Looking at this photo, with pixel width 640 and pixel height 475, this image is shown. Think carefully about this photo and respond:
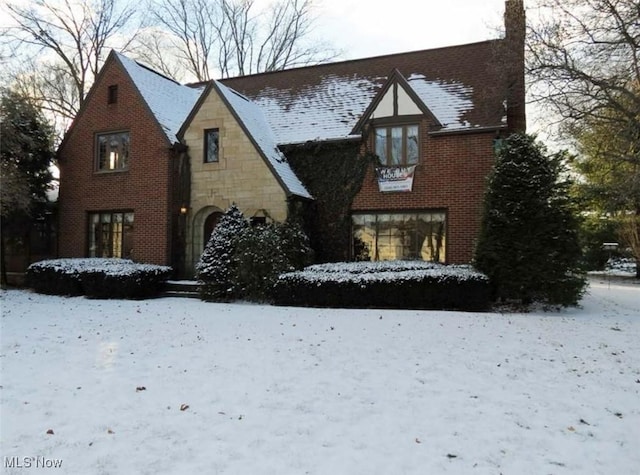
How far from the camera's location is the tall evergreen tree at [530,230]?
36.2ft

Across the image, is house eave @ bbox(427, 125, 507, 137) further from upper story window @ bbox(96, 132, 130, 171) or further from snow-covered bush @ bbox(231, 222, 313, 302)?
upper story window @ bbox(96, 132, 130, 171)

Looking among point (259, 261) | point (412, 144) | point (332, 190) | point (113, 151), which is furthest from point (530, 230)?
point (113, 151)

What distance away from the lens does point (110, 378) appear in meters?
5.58

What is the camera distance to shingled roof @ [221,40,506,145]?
15039mm

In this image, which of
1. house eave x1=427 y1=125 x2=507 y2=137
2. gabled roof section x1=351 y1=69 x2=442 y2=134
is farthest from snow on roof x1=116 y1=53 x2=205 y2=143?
house eave x1=427 y1=125 x2=507 y2=137

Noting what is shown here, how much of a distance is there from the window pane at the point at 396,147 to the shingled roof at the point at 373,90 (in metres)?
1.31

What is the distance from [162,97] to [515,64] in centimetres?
1270

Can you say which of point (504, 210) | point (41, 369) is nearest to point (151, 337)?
point (41, 369)

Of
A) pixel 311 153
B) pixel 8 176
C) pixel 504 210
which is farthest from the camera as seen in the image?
pixel 311 153

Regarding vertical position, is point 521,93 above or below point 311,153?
above

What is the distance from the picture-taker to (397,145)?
15.4 metres

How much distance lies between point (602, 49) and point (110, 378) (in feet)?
51.2

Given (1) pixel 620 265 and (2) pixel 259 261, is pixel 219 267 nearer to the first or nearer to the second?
(2) pixel 259 261

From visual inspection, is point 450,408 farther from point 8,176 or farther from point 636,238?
point 636,238
